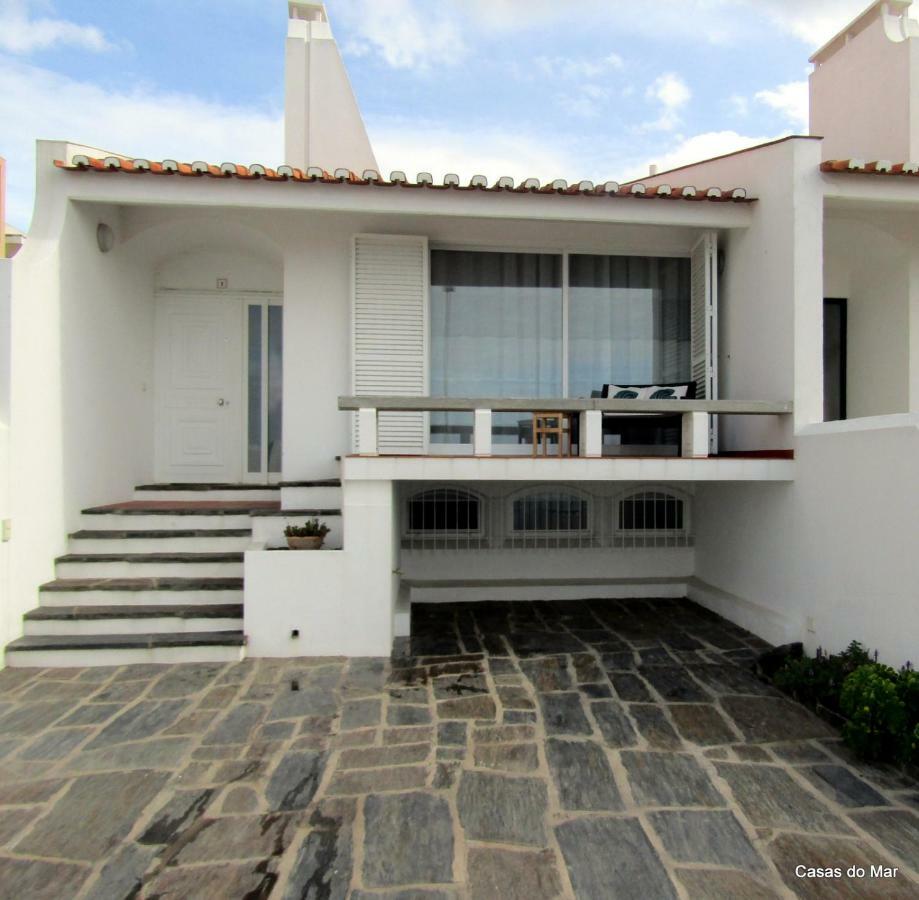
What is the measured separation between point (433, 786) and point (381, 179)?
5.09 m

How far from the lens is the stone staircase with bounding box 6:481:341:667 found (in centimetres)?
445

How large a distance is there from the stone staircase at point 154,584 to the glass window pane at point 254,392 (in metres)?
0.92

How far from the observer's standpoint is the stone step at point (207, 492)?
619cm

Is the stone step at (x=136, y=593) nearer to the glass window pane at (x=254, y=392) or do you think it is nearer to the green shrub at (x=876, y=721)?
the glass window pane at (x=254, y=392)

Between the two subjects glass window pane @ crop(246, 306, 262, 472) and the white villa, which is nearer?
the white villa

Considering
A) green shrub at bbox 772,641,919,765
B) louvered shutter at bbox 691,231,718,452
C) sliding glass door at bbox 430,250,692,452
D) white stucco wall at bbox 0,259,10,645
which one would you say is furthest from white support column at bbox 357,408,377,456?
green shrub at bbox 772,641,919,765

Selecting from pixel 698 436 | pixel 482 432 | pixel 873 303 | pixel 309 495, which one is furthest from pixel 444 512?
pixel 873 303

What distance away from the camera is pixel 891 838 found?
8.12ft

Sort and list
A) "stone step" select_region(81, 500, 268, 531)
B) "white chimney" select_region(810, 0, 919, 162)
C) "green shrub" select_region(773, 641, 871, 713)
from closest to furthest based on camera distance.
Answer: "green shrub" select_region(773, 641, 871, 713) < "stone step" select_region(81, 500, 268, 531) < "white chimney" select_region(810, 0, 919, 162)

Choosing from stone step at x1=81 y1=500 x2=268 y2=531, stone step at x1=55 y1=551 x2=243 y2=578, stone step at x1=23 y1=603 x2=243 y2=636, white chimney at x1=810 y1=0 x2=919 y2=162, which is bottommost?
stone step at x1=23 y1=603 x2=243 y2=636

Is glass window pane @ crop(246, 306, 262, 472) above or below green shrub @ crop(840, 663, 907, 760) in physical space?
above

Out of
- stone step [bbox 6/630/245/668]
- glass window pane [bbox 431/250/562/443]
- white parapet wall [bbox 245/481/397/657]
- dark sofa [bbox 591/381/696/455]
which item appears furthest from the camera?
glass window pane [bbox 431/250/562/443]

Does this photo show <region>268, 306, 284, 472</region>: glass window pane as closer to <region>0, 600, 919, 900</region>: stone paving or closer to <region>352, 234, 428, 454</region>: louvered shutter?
<region>352, 234, 428, 454</region>: louvered shutter

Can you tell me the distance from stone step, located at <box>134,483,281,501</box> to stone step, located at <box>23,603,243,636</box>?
170 cm
